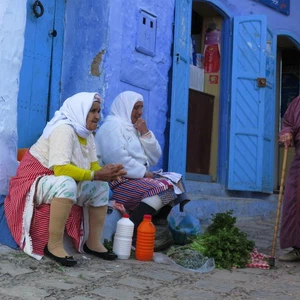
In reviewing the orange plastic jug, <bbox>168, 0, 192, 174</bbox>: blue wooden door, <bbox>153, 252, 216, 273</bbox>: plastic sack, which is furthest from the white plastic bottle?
<bbox>168, 0, 192, 174</bbox>: blue wooden door

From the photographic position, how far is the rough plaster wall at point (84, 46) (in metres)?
Answer: 5.37

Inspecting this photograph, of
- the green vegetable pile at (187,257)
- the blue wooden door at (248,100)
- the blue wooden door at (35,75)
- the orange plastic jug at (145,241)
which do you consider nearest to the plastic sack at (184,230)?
the green vegetable pile at (187,257)

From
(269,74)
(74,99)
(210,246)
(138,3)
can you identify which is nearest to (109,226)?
(210,246)

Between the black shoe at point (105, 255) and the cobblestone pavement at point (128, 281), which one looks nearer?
the cobblestone pavement at point (128, 281)

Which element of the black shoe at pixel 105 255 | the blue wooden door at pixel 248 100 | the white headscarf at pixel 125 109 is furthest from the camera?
the blue wooden door at pixel 248 100

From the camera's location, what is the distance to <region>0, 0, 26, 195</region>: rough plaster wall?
3.83 m

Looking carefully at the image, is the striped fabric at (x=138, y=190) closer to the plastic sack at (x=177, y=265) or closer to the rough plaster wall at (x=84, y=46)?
the plastic sack at (x=177, y=265)

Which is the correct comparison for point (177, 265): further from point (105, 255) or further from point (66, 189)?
point (66, 189)

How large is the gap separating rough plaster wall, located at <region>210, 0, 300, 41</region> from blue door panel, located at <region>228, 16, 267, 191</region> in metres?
0.29

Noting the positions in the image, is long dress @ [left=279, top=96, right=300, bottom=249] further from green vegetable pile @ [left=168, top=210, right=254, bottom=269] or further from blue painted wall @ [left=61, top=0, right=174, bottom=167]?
blue painted wall @ [left=61, top=0, right=174, bottom=167]

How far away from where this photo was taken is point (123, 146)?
14.3ft

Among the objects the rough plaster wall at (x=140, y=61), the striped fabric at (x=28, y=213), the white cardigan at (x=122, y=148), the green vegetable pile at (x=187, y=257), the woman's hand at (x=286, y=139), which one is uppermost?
the rough plaster wall at (x=140, y=61)

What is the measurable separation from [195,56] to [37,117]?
320cm

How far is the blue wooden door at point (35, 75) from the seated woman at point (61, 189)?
4.27 feet
